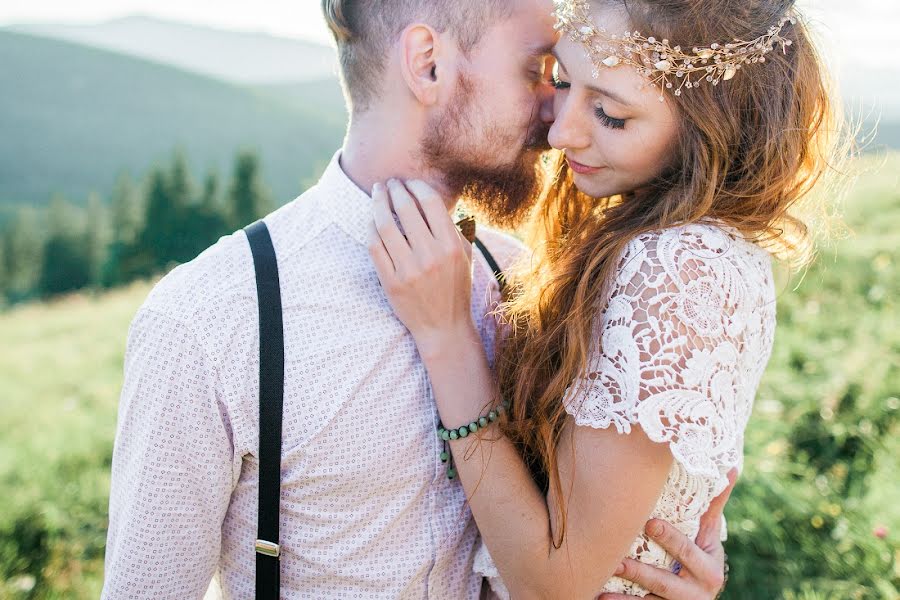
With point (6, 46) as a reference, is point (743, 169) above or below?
above

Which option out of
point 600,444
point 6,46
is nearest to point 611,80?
point 600,444

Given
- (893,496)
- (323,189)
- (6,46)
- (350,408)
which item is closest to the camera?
(350,408)

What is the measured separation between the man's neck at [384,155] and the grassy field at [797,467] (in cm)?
135

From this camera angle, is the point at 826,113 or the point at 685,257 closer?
the point at 685,257

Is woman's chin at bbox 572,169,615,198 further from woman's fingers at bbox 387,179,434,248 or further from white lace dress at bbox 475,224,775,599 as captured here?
woman's fingers at bbox 387,179,434,248

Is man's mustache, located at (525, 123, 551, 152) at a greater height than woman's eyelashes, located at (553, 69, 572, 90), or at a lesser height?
lesser

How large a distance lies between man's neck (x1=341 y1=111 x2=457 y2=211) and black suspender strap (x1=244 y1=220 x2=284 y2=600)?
1.55ft

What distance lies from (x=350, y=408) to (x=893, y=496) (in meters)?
3.29

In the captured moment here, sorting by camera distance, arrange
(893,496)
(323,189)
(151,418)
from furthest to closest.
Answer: (893,496) < (323,189) < (151,418)

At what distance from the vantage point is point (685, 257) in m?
1.82

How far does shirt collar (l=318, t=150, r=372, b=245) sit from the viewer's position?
2242mm

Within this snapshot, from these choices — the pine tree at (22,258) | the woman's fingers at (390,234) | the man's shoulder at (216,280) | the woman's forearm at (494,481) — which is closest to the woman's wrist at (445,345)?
the woman's forearm at (494,481)

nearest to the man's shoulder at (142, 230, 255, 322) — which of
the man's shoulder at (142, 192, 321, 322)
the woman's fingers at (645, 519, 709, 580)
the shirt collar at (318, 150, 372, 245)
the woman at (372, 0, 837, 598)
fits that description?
the man's shoulder at (142, 192, 321, 322)

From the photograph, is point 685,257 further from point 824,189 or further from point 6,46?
point 6,46
